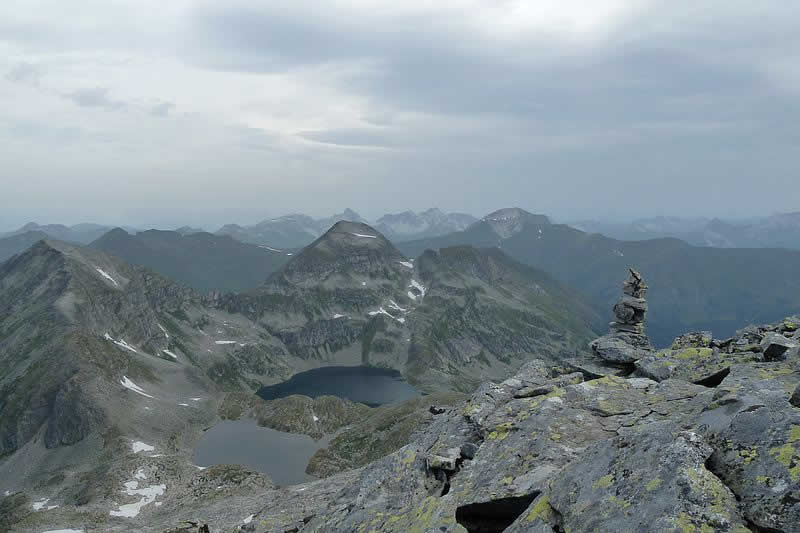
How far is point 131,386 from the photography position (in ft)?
625

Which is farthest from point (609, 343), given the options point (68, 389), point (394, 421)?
point (68, 389)

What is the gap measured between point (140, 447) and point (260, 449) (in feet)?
123

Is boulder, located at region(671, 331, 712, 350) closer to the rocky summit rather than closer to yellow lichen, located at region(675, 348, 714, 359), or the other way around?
the rocky summit

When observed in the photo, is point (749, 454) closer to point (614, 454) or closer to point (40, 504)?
point (614, 454)

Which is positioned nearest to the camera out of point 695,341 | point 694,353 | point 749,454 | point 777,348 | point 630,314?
point 749,454

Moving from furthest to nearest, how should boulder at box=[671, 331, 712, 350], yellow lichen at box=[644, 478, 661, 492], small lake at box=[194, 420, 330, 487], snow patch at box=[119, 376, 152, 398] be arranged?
snow patch at box=[119, 376, 152, 398] → small lake at box=[194, 420, 330, 487] → boulder at box=[671, 331, 712, 350] → yellow lichen at box=[644, 478, 661, 492]

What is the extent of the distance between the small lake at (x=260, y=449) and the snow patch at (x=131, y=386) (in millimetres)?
33705

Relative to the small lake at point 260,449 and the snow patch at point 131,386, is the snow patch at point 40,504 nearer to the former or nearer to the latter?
the small lake at point 260,449

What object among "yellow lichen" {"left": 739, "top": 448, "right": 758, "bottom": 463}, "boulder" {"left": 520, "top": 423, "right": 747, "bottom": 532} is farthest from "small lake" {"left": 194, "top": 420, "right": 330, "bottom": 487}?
"yellow lichen" {"left": 739, "top": 448, "right": 758, "bottom": 463}

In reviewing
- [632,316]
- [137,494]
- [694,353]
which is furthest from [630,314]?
[137,494]

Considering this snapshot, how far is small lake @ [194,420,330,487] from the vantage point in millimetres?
144500

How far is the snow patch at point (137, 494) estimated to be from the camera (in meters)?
102

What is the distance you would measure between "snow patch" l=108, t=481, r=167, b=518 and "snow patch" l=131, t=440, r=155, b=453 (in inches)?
1122

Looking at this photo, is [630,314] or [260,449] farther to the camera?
[260,449]
